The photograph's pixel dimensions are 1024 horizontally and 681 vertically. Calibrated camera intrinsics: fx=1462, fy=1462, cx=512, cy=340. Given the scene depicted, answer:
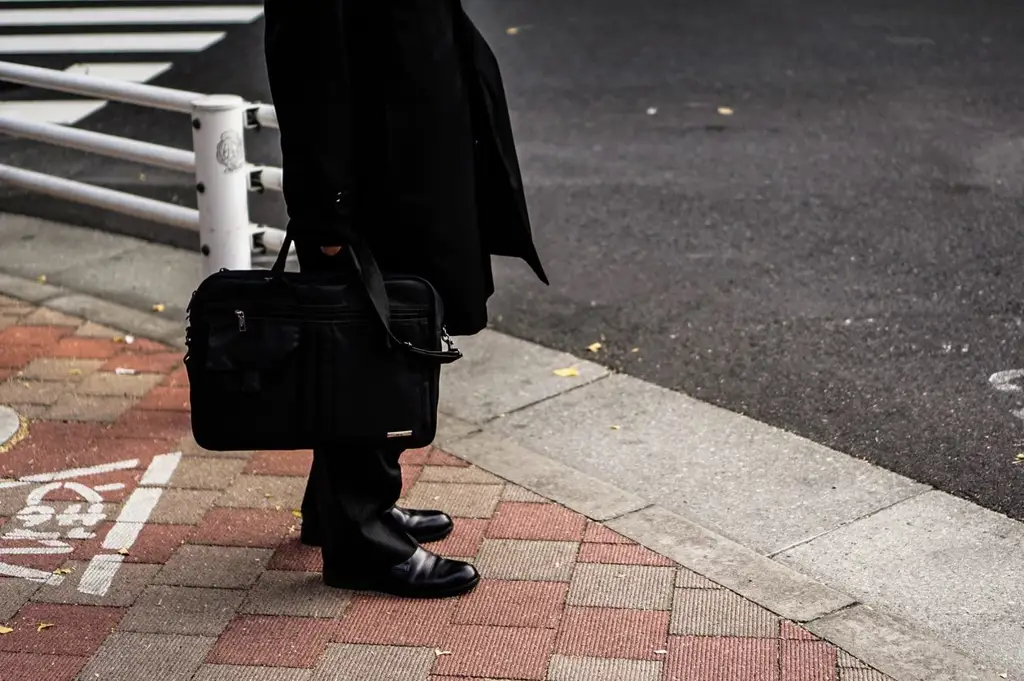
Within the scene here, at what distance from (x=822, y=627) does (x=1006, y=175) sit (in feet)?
17.3

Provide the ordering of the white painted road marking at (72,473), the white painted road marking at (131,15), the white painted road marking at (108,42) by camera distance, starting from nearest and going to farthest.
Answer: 1. the white painted road marking at (72,473)
2. the white painted road marking at (108,42)
3. the white painted road marking at (131,15)

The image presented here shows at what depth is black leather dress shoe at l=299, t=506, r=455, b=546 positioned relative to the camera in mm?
4098

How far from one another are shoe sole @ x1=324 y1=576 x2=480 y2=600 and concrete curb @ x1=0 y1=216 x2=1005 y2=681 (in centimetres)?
56

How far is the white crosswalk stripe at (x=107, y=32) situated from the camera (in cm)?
1206

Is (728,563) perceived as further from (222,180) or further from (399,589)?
(222,180)

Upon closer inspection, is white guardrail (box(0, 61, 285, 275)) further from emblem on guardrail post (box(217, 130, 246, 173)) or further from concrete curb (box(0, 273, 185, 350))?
concrete curb (box(0, 273, 185, 350))

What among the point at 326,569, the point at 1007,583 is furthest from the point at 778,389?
the point at 326,569

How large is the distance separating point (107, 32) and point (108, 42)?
1.56 feet

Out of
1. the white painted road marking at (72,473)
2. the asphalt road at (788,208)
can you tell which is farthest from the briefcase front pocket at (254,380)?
the asphalt road at (788,208)

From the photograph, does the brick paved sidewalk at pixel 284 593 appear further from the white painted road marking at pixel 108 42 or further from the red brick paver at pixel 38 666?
the white painted road marking at pixel 108 42

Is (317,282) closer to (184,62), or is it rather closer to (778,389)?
(778,389)

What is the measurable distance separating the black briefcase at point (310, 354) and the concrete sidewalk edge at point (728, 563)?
1004mm

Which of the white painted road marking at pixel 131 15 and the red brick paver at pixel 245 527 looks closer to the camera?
the red brick paver at pixel 245 527

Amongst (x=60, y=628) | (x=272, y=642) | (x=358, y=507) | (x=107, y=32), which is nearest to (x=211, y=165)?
(x=358, y=507)
